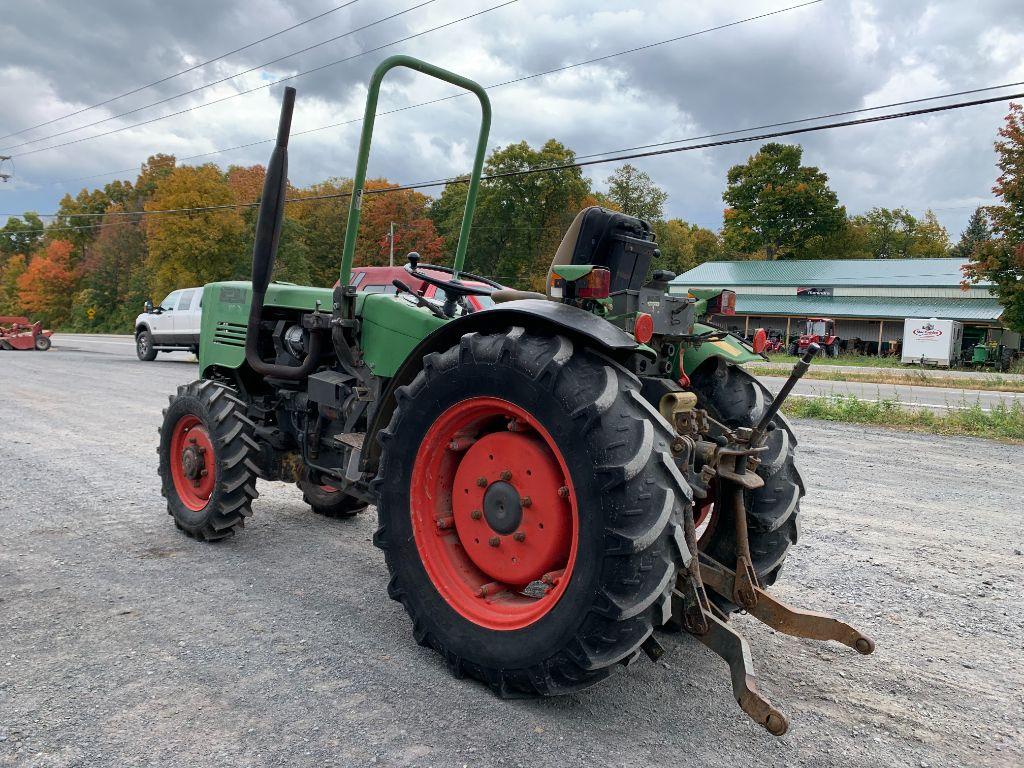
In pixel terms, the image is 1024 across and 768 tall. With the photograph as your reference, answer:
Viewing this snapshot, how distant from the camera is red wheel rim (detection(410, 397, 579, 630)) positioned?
2.68 m

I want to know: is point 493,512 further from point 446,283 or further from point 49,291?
point 49,291

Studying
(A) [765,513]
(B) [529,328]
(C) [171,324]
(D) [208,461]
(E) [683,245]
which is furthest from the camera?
(E) [683,245]

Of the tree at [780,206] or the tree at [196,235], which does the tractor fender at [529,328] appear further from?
the tree at [780,206]

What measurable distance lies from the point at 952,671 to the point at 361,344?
326cm

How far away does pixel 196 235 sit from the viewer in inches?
1570

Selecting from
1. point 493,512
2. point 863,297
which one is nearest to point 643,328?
point 493,512

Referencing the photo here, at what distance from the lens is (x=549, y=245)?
5081cm

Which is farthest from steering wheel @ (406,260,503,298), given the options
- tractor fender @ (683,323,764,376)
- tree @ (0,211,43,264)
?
tree @ (0,211,43,264)

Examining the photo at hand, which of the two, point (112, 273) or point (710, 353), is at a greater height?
point (112, 273)

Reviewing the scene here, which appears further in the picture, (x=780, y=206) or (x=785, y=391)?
(x=780, y=206)

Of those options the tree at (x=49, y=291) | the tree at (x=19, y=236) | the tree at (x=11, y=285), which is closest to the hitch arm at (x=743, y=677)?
the tree at (x=49, y=291)

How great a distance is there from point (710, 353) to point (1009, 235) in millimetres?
31584

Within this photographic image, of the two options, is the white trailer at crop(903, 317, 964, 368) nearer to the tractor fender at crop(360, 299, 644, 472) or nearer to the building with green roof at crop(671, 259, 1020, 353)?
the building with green roof at crop(671, 259, 1020, 353)

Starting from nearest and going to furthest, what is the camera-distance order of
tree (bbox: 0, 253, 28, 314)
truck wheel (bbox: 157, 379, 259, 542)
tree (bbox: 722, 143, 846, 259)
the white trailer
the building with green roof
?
truck wheel (bbox: 157, 379, 259, 542) → the white trailer → the building with green roof → tree (bbox: 722, 143, 846, 259) → tree (bbox: 0, 253, 28, 314)
